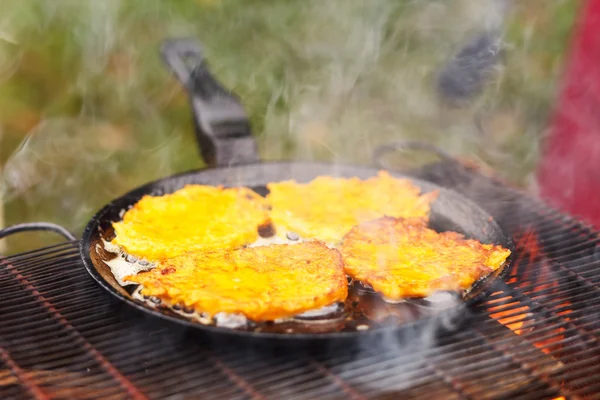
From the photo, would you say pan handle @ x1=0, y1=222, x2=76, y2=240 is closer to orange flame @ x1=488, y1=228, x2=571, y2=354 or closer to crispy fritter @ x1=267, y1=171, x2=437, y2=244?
crispy fritter @ x1=267, y1=171, x2=437, y2=244

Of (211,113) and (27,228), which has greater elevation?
(211,113)

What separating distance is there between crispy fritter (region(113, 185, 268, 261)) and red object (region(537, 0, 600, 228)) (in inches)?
132

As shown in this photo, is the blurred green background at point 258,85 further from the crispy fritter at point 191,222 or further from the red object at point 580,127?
the crispy fritter at point 191,222

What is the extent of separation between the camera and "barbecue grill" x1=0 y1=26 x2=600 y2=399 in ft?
7.37

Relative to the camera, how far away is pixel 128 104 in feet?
19.5

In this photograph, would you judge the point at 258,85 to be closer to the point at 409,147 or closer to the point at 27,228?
the point at 409,147

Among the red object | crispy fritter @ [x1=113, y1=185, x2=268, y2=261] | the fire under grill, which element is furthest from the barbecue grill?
the red object

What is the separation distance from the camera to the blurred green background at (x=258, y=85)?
17.8 ft

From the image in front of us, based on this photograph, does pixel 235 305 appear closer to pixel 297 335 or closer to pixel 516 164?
pixel 297 335

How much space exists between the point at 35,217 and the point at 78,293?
3.22 meters

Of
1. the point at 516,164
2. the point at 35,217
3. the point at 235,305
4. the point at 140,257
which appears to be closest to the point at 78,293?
the point at 140,257

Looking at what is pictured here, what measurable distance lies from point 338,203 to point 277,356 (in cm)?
137

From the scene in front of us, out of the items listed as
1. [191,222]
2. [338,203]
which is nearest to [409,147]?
[338,203]

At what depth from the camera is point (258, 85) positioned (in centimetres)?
621
